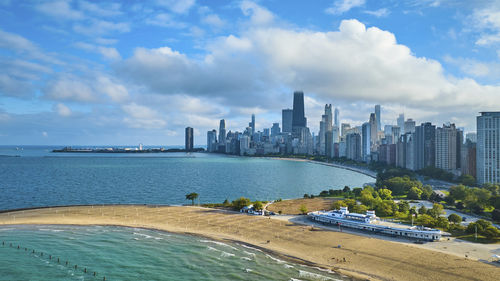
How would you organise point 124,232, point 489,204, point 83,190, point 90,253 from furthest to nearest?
1. point 83,190
2. point 489,204
3. point 124,232
4. point 90,253

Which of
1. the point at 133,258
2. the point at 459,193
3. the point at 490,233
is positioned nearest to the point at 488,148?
the point at 459,193

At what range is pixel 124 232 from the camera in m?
54.1

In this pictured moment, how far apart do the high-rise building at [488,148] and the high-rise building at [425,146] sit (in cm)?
4480

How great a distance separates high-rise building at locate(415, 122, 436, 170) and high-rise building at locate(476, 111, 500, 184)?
4480 centimetres

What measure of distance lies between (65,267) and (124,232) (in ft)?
48.7

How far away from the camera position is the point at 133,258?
Answer: 138ft

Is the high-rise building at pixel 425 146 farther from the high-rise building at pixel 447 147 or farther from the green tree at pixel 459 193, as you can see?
the green tree at pixel 459 193

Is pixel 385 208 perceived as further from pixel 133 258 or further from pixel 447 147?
pixel 447 147

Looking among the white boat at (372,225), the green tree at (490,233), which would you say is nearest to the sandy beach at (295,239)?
the white boat at (372,225)

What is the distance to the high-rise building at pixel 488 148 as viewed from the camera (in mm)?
109019

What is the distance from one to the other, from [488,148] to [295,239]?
99.2 metres

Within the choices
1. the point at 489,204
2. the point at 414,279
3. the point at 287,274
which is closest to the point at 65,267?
the point at 287,274

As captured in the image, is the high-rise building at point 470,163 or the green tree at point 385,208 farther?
the high-rise building at point 470,163

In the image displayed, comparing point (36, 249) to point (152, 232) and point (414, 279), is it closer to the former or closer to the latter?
point (152, 232)
